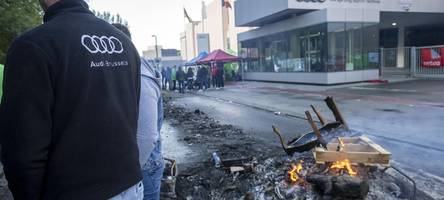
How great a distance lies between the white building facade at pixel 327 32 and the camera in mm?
21125

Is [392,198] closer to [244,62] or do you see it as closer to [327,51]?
[327,51]

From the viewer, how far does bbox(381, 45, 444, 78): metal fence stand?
21250 mm

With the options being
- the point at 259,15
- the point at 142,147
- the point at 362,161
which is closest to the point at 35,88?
the point at 142,147

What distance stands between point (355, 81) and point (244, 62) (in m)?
12.5

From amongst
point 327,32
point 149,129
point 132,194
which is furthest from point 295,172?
point 327,32

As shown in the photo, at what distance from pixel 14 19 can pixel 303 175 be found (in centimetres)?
644

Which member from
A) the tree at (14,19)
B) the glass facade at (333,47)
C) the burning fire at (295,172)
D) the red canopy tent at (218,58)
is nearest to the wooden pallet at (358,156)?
the burning fire at (295,172)

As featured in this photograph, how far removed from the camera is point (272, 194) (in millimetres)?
4586

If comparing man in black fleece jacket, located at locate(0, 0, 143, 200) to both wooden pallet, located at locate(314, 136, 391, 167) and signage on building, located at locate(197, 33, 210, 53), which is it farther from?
signage on building, located at locate(197, 33, 210, 53)

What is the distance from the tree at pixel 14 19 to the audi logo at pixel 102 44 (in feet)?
21.8

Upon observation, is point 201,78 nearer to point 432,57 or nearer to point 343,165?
point 432,57

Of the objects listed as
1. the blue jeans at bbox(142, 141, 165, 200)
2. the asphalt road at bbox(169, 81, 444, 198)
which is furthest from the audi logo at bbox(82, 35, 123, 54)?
the asphalt road at bbox(169, 81, 444, 198)

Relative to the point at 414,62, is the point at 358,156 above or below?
below

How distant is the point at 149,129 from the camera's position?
8.37 ft
